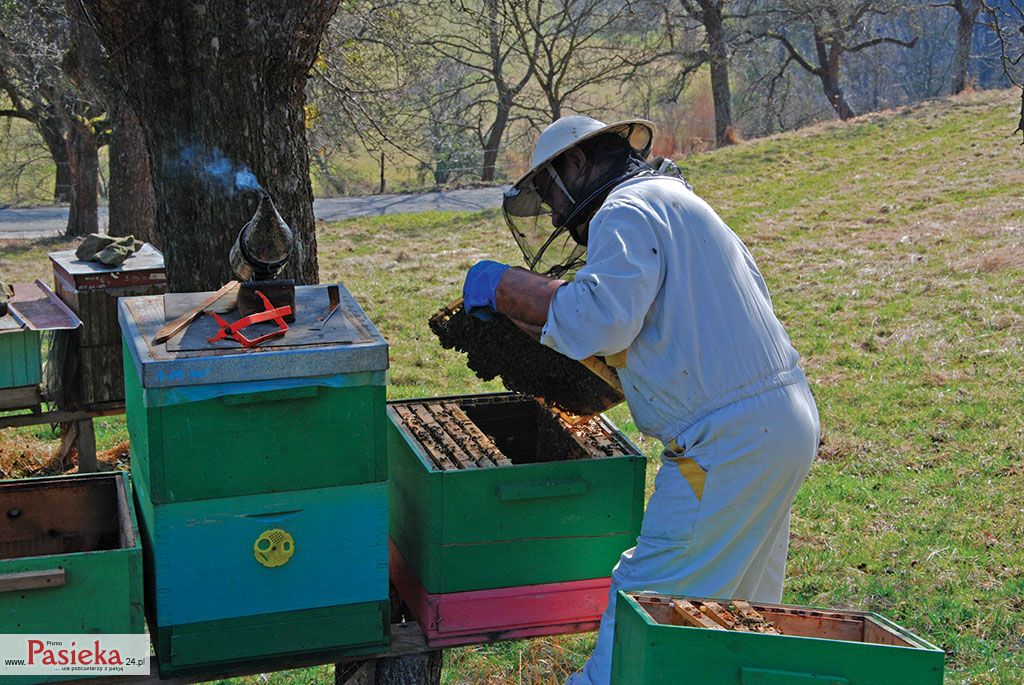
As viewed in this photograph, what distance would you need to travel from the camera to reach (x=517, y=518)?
2.53 meters

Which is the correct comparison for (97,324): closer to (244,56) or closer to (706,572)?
(244,56)

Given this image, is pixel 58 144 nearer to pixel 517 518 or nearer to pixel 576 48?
pixel 576 48

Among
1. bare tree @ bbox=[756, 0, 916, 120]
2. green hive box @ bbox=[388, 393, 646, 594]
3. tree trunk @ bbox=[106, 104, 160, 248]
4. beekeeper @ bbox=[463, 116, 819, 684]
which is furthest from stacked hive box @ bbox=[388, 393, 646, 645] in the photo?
bare tree @ bbox=[756, 0, 916, 120]

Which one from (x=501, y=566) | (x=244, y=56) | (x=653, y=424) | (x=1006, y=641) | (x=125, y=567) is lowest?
(x=1006, y=641)

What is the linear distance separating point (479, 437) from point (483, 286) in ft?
1.42

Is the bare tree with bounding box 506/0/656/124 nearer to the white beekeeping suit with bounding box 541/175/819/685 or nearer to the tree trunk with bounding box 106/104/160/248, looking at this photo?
the tree trunk with bounding box 106/104/160/248

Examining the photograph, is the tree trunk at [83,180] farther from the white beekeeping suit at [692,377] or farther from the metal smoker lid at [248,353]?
the white beekeeping suit at [692,377]

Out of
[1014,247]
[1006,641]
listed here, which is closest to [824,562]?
[1006,641]

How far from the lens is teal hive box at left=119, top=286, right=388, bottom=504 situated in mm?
2125

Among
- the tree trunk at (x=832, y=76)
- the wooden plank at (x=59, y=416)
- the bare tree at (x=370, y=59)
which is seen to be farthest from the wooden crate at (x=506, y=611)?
the tree trunk at (x=832, y=76)

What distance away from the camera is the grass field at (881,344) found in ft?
13.6

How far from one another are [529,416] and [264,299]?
118 centimetres

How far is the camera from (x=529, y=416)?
3.32 m

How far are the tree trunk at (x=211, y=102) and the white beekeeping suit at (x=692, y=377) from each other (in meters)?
1.15
